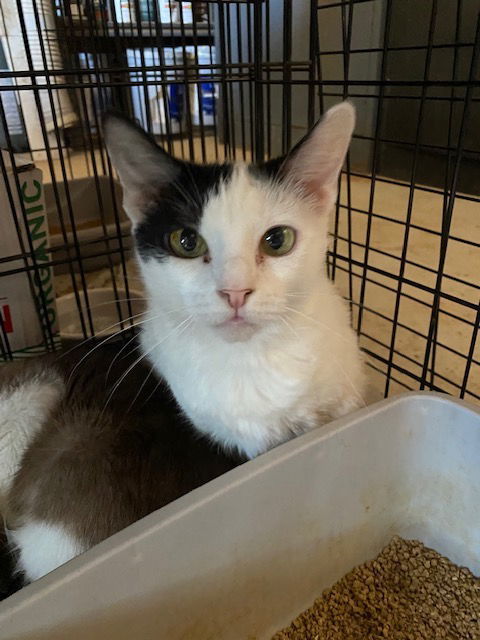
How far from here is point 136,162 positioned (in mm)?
812

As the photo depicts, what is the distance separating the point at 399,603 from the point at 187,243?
0.70 meters

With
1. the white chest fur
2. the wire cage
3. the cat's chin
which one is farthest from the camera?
the wire cage

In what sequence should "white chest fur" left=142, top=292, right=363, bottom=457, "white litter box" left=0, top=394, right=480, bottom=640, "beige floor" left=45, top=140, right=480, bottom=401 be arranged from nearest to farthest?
1. "white litter box" left=0, top=394, right=480, bottom=640
2. "white chest fur" left=142, top=292, right=363, bottom=457
3. "beige floor" left=45, top=140, right=480, bottom=401

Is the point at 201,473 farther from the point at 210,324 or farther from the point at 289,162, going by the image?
the point at 289,162

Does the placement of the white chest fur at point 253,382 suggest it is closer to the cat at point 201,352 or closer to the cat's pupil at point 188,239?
the cat at point 201,352

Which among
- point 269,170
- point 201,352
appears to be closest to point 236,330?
point 201,352

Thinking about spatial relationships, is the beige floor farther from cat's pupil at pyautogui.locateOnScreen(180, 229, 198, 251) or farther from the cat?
cat's pupil at pyautogui.locateOnScreen(180, 229, 198, 251)

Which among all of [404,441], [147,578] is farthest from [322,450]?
[147,578]

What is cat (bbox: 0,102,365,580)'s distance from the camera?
750mm

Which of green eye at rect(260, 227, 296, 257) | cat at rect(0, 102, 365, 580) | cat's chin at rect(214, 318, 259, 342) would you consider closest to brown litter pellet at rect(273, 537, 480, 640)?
cat at rect(0, 102, 365, 580)

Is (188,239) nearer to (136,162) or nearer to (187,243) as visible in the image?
(187,243)

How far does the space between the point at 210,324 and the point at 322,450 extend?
275 millimetres

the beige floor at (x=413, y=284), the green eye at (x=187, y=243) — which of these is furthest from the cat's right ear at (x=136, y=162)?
the beige floor at (x=413, y=284)

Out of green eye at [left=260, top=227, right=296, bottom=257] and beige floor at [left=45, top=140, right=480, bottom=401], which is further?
beige floor at [left=45, top=140, right=480, bottom=401]
